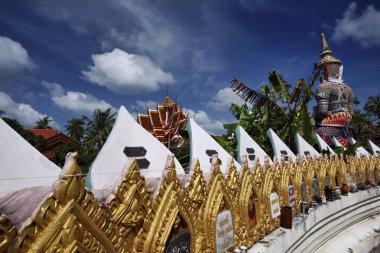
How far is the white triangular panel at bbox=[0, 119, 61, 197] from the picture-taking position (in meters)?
3.08

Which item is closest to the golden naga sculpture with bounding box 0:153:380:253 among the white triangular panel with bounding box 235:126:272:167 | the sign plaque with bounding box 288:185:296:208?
the sign plaque with bounding box 288:185:296:208

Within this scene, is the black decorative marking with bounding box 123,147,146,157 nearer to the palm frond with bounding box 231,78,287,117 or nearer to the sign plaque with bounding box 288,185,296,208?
the sign plaque with bounding box 288,185,296,208

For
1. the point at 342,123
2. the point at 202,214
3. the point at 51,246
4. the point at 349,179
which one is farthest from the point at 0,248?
the point at 342,123

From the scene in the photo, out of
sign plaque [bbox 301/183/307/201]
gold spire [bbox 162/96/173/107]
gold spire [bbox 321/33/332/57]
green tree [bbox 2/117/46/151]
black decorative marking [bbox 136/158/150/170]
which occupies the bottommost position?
sign plaque [bbox 301/183/307/201]

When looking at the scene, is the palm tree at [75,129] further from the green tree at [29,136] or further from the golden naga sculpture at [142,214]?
the golden naga sculpture at [142,214]

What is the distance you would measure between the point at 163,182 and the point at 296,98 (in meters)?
16.3

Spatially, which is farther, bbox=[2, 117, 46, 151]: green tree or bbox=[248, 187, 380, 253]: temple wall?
bbox=[2, 117, 46, 151]: green tree

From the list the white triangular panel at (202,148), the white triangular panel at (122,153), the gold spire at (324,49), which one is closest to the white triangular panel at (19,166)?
the white triangular panel at (122,153)

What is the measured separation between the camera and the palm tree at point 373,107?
46.3 m

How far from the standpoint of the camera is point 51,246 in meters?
2.59

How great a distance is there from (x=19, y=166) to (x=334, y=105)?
2508 cm

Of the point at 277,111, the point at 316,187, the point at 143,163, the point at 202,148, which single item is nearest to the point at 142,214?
the point at 143,163

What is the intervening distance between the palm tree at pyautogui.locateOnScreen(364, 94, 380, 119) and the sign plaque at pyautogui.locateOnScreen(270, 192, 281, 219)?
47826 mm

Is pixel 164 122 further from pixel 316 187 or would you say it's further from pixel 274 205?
pixel 274 205
